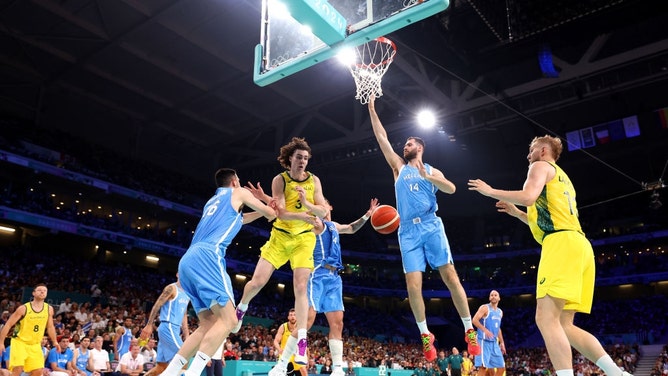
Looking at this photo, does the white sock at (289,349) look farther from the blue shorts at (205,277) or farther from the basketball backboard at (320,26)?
the basketball backboard at (320,26)

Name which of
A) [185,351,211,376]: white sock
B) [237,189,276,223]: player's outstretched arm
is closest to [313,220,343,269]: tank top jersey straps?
[237,189,276,223]: player's outstretched arm

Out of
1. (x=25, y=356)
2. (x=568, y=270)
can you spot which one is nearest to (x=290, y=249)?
(x=568, y=270)

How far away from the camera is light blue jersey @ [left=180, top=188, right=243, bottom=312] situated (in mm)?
4988

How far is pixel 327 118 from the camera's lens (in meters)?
29.9

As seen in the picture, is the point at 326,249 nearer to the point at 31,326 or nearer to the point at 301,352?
the point at 301,352

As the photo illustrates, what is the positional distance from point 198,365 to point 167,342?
3.85 metres

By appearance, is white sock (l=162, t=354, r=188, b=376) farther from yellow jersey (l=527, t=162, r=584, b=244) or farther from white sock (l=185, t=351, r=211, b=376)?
yellow jersey (l=527, t=162, r=584, b=244)

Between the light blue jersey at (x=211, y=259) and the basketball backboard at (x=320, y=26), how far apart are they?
264cm

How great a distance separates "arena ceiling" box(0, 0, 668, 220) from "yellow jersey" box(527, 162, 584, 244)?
1335 cm

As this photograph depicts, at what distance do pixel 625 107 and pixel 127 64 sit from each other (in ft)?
86.6

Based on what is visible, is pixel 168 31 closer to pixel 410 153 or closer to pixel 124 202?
pixel 124 202

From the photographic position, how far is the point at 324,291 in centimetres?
695

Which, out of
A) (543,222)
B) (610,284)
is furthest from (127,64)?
(610,284)

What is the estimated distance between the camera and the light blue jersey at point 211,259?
4988 mm
